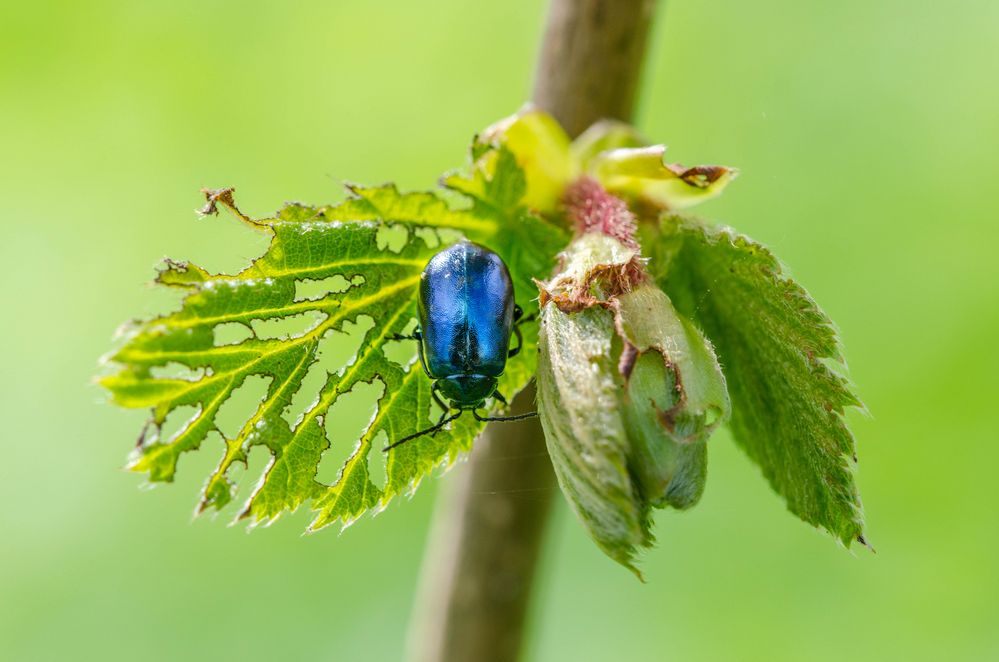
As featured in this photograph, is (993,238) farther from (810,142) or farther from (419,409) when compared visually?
(419,409)

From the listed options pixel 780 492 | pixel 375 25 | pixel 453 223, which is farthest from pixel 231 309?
pixel 375 25

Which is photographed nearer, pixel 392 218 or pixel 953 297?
pixel 392 218

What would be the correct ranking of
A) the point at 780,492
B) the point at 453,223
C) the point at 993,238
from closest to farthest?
the point at 780,492 < the point at 453,223 < the point at 993,238

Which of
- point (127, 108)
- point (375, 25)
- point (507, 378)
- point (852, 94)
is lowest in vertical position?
point (507, 378)

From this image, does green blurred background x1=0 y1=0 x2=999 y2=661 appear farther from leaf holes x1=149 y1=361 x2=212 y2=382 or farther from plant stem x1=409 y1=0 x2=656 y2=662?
leaf holes x1=149 y1=361 x2=212 y2=382

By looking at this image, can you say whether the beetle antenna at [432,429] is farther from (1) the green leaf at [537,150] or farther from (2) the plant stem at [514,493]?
(1) the green leaf at [537,150]
